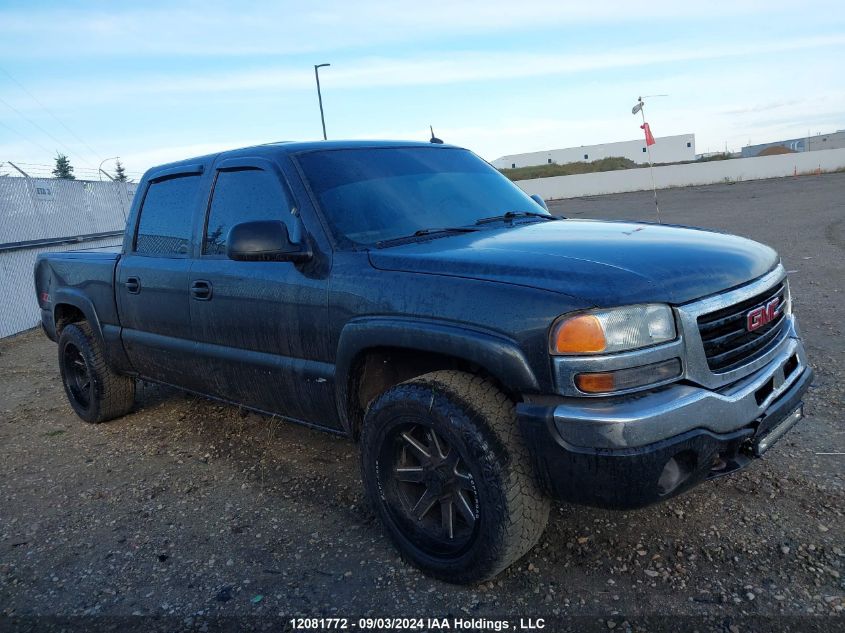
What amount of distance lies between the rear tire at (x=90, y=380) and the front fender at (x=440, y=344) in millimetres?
2852

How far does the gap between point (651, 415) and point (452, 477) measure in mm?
834

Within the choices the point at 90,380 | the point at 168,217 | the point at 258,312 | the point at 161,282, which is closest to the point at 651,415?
the point at 258,312

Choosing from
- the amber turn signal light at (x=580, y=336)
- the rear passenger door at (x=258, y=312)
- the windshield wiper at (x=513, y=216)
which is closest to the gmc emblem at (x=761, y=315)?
the amber turn signal light at (x=580, y=336)

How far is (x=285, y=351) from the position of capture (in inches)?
138

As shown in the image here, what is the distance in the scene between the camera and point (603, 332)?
2379 mm

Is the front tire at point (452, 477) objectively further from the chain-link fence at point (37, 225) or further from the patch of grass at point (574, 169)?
the patch of grass at point (574, 169)

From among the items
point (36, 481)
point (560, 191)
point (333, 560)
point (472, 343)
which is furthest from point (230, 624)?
point (560, 191)

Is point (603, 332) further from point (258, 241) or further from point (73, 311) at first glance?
point (73, 311)

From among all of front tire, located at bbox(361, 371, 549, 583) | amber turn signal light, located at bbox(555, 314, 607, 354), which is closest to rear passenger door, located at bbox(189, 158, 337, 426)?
front tire, located at bbox(361, 371, 549, 583)

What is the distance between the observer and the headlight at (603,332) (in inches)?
93.7

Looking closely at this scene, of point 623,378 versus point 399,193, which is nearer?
point 623,378

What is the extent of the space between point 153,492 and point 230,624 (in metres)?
1.61

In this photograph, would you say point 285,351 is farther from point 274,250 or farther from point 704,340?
point 704,340

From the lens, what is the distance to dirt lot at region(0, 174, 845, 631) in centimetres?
273
